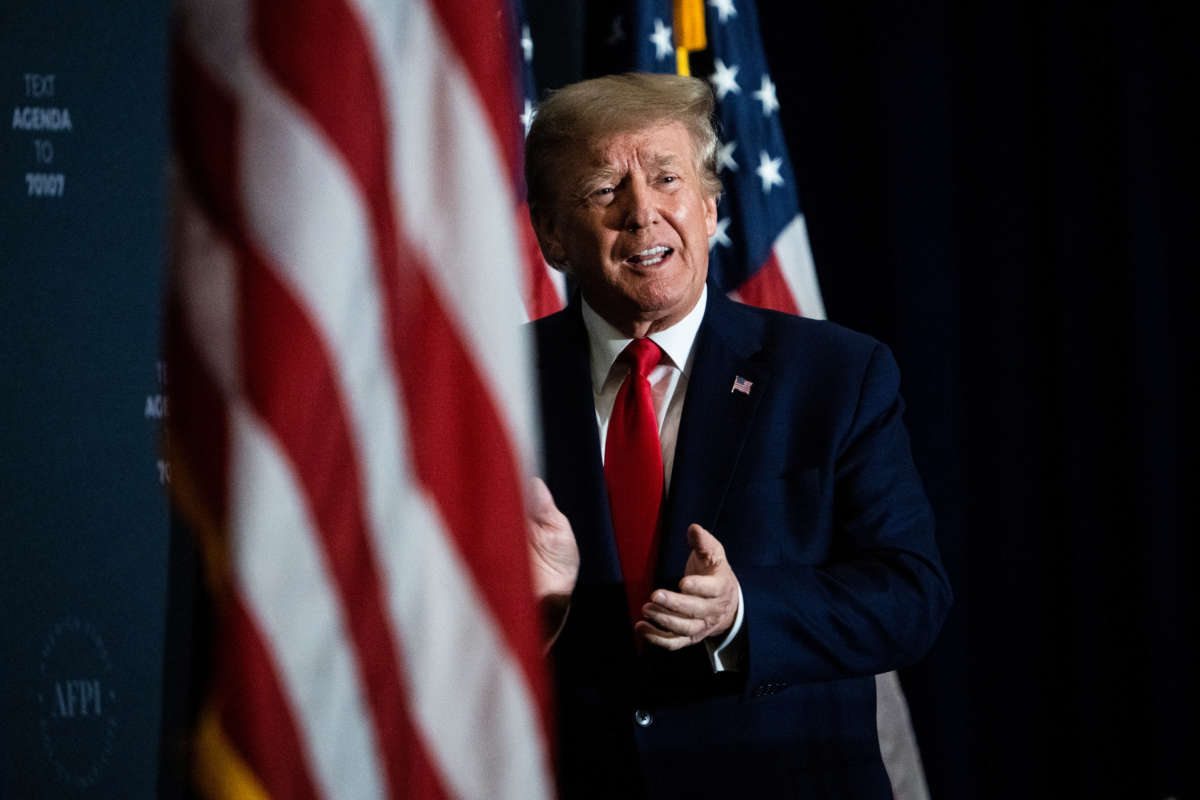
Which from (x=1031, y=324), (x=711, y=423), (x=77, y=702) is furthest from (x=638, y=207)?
(x=1031, y=324)

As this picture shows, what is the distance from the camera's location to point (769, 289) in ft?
8.45

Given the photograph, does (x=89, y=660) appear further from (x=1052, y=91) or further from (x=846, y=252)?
(x=1052, y=91)

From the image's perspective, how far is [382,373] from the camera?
831 millimetres

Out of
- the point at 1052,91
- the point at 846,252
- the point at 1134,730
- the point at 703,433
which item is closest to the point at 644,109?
the point at 703,433

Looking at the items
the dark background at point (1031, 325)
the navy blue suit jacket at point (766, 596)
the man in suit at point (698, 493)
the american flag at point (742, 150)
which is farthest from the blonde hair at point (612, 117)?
the dark background at point (1031, 325)

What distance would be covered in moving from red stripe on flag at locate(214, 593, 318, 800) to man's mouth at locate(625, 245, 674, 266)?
97cm

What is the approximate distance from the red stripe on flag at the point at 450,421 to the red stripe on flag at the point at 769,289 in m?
1.78

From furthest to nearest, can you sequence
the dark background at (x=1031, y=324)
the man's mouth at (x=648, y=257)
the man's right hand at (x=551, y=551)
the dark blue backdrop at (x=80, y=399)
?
the dark background at (x=1031, y=324), the dark blue backdrop at (x=80, y=399), the man's mouth at (x=648, y=257), the man's right hand at (x=551, y=551)

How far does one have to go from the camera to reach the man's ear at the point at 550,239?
1762 mm

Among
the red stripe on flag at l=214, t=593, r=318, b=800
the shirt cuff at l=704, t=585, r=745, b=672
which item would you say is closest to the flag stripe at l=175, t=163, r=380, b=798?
the red stripe on flag at l=214, t=593, r=318, b=800

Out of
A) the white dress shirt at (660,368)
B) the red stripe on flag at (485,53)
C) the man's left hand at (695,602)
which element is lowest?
the man's left hand at (695,602)

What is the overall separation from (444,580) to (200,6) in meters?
0.42

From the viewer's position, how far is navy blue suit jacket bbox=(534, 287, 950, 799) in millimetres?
1469

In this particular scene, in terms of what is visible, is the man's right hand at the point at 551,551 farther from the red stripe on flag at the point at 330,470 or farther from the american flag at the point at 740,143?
the american flag at the point at 740,143
